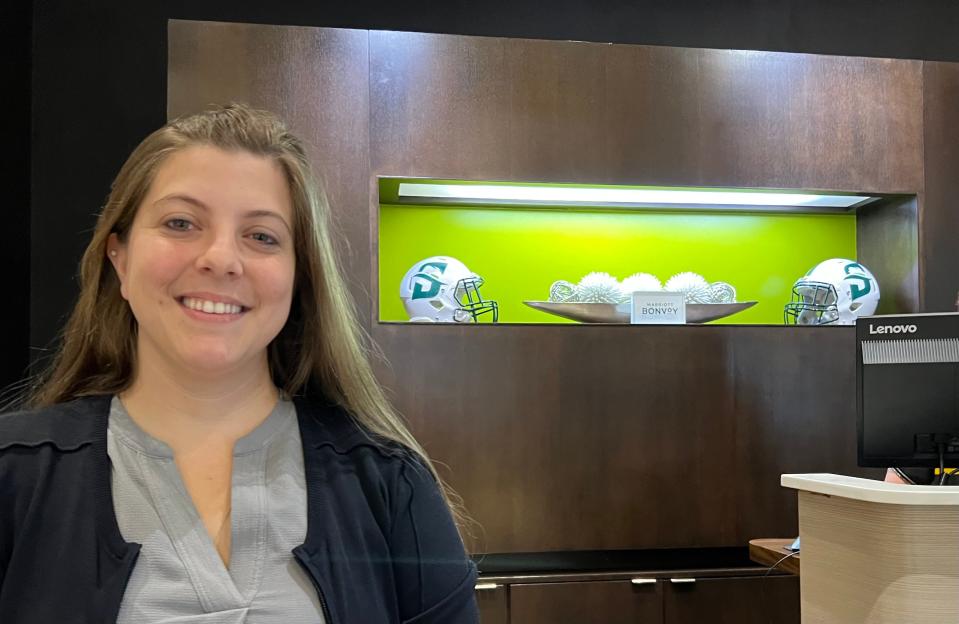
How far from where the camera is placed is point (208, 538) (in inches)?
44.9

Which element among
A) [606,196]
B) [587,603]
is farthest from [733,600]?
[606,196]

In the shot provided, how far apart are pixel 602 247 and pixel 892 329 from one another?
5.35ft

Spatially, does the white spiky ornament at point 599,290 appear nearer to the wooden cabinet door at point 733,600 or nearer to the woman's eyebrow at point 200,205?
the wooden cabinet door at point 733,600

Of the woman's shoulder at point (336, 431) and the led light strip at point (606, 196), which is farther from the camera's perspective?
the led light strip at point (606, 196)

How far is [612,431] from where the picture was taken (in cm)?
327

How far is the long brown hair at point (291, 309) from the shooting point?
1.24 meters

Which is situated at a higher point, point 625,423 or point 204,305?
point 204,305

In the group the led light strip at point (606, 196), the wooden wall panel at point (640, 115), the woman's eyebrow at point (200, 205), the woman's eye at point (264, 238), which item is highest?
the wooden wall panel at point (640, 115)

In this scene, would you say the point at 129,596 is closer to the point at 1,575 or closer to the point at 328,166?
the point at 1,575

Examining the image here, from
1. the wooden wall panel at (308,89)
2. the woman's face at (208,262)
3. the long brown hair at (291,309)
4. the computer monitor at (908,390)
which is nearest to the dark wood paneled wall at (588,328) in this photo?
the wooden wall panel at (308,89)

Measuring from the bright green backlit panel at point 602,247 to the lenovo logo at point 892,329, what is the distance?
145 cm

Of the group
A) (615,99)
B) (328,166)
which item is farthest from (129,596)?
(615,99)

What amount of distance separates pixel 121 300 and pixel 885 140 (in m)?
2.94

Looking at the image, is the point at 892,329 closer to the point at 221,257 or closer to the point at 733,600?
the point at 733,600
